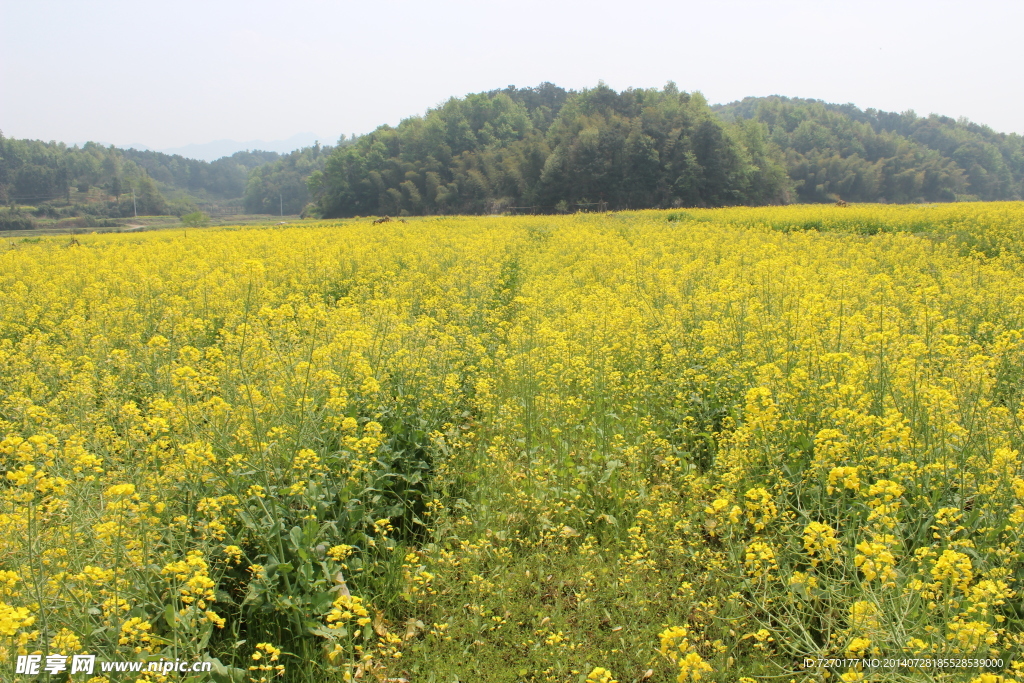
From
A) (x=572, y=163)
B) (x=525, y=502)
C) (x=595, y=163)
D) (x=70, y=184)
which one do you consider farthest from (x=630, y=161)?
(x=70, y=184)

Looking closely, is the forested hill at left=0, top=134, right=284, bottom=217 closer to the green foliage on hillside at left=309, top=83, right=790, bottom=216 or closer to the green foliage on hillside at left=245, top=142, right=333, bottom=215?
the green foliage on hillside at left=245, top=142, right=333, bottom=215

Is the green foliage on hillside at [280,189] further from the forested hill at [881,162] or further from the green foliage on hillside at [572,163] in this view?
the forested hill at [881,162]

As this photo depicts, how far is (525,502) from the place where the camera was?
175 inches

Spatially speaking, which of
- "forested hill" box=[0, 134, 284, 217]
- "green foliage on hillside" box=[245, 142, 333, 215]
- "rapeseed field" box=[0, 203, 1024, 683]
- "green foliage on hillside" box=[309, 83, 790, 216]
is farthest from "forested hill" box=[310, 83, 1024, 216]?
"rapeseed field" box=[0, 203, 1024, 683]

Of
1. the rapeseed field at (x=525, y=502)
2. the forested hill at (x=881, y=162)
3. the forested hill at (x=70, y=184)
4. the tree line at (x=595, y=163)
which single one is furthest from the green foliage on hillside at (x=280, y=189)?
the rapeseed field at (x=525, y=502)

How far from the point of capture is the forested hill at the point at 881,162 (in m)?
88.8

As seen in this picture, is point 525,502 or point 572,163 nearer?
point 525,502

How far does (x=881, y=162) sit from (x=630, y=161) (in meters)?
53.8

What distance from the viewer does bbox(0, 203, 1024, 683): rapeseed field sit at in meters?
2.71

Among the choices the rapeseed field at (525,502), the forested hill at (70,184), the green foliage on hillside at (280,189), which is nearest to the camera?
the rapeseed field at (525,502)

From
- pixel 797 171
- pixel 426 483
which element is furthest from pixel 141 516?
pixel 797 171

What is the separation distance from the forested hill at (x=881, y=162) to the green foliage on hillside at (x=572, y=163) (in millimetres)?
15581

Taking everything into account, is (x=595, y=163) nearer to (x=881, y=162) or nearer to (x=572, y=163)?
(x=572, y=163)

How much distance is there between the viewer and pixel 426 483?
15.8 feet
